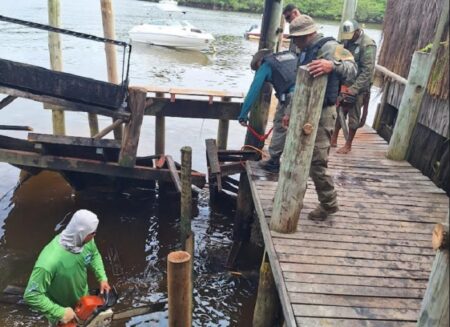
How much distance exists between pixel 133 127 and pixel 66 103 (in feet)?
3.39

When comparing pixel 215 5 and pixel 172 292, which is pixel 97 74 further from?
pixel 215 5

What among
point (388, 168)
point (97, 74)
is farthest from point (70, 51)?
point (388, 168)

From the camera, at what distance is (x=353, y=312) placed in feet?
12.4

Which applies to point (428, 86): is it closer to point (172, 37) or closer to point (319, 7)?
point (172, 37)

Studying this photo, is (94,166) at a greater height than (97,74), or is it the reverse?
(94,166)

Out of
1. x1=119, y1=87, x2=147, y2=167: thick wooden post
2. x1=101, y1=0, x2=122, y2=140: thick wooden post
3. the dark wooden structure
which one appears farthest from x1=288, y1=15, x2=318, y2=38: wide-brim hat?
x1=101, y1=0, x2=122, y2=140: thick wooden post

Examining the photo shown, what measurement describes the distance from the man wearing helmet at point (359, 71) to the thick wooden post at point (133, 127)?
10.2 ft

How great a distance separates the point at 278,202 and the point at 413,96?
3.42m

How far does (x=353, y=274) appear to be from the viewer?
4285 millimetres

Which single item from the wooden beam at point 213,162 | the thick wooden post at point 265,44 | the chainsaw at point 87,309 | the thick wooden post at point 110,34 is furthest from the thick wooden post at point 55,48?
the chainsaw at point 87,309

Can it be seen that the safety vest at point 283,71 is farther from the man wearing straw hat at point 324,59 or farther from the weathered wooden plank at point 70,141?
the weathered wooden plank at point 70,141

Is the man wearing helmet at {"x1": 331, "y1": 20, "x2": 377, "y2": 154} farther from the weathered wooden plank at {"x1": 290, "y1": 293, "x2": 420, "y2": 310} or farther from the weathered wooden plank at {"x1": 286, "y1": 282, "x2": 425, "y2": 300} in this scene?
the weathered wooden plank at {"x1": 290, "y1": 293, "x2": 420, "y2": 310}

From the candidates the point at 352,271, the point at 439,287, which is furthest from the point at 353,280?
the point at 439,287

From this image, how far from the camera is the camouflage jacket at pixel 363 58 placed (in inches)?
261
